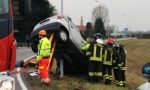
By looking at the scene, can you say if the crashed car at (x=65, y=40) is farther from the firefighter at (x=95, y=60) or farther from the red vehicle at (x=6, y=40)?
the red vehicle at (x=6, y=40)

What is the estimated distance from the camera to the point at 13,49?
8828 mm

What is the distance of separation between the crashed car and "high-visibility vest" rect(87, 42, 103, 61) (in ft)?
0.97

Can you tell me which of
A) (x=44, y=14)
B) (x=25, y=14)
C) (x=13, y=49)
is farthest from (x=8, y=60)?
(x=44, y=14)

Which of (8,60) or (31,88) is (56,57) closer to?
(31,88)

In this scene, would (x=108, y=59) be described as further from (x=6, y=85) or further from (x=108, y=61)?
(x=6, y=85)

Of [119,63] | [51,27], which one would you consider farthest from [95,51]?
[51,27]

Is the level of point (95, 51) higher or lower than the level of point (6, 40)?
lower

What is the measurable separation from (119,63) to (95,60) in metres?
1.39

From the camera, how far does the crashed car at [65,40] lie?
16609 mm

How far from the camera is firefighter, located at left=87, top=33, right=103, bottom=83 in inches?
694

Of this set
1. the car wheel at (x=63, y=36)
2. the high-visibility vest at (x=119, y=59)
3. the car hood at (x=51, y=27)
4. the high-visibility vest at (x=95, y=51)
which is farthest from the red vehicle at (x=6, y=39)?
the high-visibility vest at (x=119, y=59)

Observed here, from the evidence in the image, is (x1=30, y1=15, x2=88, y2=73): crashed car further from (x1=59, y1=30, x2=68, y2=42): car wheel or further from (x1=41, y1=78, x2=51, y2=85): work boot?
(x1=41, y1=78, x2=51, y2=85): work boot

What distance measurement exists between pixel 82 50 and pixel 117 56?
4.95ft

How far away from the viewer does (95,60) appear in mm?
17641
